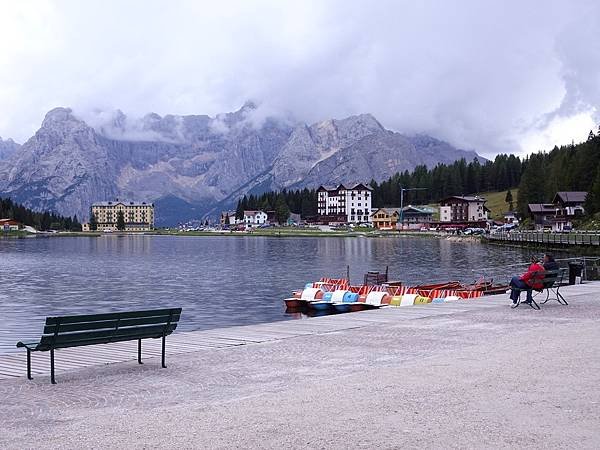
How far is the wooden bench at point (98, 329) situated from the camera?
15.1 meters

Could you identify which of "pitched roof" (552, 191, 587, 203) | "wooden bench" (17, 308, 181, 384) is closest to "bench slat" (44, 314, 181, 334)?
"wooden bench" (17, 308, 181, 384)

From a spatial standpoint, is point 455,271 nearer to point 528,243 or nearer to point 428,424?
point 528,243

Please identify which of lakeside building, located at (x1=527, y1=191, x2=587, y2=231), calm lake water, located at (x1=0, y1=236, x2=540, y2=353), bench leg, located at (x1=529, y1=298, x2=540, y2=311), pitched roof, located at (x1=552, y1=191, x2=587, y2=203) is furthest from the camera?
pitched roof, located at (x1=552, y1=191, x2=587, y2=203)

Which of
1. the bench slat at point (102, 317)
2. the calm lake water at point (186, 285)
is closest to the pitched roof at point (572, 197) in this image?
the calm lake water at point (186, 285)

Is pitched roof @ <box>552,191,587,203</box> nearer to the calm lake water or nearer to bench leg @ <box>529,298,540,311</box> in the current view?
the calm lake water

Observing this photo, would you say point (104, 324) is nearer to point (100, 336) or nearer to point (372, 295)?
point (100, 336)

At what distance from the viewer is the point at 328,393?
13.2 metres

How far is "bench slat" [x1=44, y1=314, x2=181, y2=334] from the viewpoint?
49.8ft

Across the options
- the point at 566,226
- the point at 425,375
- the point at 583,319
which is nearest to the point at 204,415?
the point at 425,375

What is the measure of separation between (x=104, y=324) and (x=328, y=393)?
5.79 m

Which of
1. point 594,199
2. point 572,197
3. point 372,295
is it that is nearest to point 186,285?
point 372,295

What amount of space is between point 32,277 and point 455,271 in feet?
170

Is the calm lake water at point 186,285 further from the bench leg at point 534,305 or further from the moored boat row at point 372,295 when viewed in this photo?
the bench leg at point 534,305

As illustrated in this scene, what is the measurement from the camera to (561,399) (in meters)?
12.2
